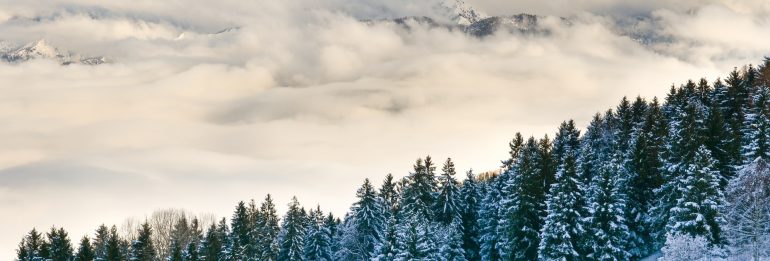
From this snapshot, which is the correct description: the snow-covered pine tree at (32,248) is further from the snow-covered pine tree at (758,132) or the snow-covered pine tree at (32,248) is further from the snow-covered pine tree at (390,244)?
the snow-covered pine tree at (758,132)

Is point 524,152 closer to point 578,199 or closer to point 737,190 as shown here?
point 578,199

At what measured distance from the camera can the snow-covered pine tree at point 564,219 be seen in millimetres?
77875

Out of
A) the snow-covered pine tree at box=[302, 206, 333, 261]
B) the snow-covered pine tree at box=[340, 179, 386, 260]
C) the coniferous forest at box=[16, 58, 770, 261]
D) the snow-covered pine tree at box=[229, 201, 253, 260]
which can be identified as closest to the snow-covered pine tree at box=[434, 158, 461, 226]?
the coniferous forest at box=[16, 58, 770, 261]

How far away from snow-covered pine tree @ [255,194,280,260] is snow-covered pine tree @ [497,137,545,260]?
122 feet

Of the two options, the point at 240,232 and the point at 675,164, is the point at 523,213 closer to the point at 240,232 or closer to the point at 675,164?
the point at 675,164

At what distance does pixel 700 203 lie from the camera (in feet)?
233

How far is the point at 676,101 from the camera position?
10838 cm

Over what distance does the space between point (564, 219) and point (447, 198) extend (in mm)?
25196

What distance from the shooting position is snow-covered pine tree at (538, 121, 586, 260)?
7788cm

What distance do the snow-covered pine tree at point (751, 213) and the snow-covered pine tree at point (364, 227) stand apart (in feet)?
165

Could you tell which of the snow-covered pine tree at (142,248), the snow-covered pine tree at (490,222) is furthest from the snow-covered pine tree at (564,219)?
the snow-covered pine tree at (142,248)

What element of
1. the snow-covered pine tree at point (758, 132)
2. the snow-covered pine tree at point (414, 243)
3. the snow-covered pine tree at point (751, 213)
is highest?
the snow-covered pine tree at point (758, 132)

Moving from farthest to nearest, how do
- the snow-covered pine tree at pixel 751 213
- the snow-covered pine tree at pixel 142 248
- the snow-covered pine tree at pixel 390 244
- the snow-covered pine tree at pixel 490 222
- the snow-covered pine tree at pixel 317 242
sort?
the snow-covered pine tree at pixel 142 248, the snow-covered pine tree at pixel 317 242, the snow-covered pine tree at pixel 490 222, the snow-covered pine tree at pixel 390 244, the snow-covered pine tree at pixel 751 213

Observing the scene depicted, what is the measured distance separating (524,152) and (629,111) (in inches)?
1116
